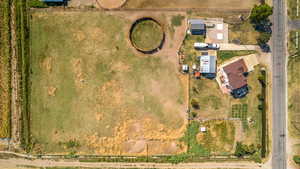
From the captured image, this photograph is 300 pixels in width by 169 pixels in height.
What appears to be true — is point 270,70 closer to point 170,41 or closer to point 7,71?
point 170,41

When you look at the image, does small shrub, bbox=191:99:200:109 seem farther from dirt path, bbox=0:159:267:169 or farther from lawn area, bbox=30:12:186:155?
dirt path, bbox=0:159:267:169

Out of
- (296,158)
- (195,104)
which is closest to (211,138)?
(195,104)

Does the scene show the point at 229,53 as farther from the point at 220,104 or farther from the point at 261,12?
the point at 220,104

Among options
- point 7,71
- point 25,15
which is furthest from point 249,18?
point 7,71

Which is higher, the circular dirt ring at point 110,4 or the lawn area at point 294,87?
the circular dirt ring at point 110,4

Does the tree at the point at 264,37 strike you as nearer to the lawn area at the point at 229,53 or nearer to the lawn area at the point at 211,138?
the lawn area at the point at 229,53

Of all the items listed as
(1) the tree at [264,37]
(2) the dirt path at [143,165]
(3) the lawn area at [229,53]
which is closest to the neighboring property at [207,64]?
(3) the lawn area at [229,53]
